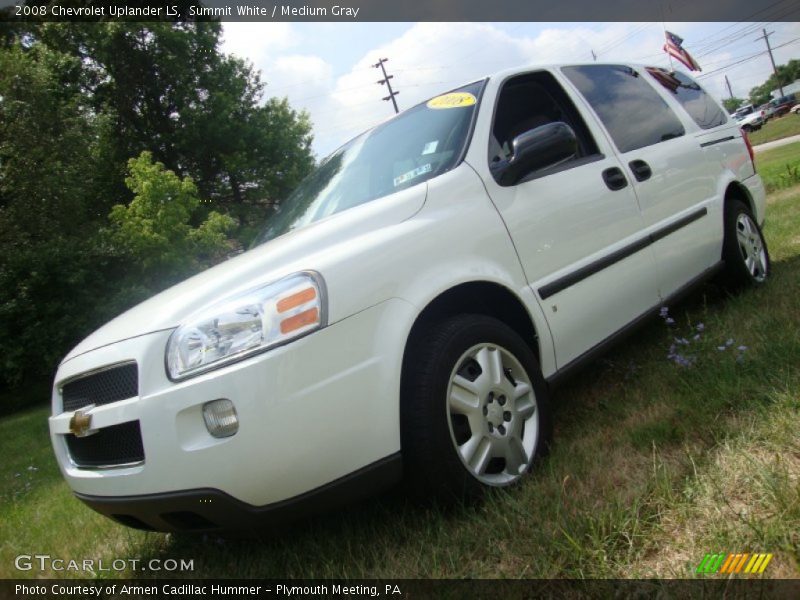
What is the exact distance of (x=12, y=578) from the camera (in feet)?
9.04

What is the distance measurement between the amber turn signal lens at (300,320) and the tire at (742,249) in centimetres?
320

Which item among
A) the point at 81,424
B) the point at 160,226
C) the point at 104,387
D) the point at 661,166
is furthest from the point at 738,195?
the point at 160,226

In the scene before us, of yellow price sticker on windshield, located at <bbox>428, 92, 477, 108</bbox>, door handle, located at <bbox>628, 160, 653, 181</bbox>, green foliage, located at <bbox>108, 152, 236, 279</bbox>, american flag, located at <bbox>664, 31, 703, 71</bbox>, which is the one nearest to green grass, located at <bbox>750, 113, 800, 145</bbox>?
american flag, located at <bbox>664, 31, 703, 71</bbox>

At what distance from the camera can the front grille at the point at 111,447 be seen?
74.6 inches

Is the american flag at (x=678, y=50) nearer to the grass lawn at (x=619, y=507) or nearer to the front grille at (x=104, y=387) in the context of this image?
the grass lawn at (x=619, y=507)

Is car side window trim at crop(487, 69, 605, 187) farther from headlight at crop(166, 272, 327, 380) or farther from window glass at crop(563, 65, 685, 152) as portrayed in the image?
headlight at crop(166, 272, 327, 380)

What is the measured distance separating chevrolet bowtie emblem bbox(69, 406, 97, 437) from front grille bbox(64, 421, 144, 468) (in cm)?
3

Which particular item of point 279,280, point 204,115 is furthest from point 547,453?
point 204,115

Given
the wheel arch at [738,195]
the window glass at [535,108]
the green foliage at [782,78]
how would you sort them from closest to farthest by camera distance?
the window glass at [535,108] < the wheel arch at [738,195] < the green foliage at [782,78]

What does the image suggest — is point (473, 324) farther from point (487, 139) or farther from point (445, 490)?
point (487, 139)

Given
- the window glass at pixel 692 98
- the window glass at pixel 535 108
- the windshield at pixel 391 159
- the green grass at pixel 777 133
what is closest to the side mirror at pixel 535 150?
the windshield at pixel 391 159

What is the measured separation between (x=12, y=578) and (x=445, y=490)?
2.23 meters

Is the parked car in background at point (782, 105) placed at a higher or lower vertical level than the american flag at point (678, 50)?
lower

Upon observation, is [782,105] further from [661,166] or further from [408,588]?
[408,588]
